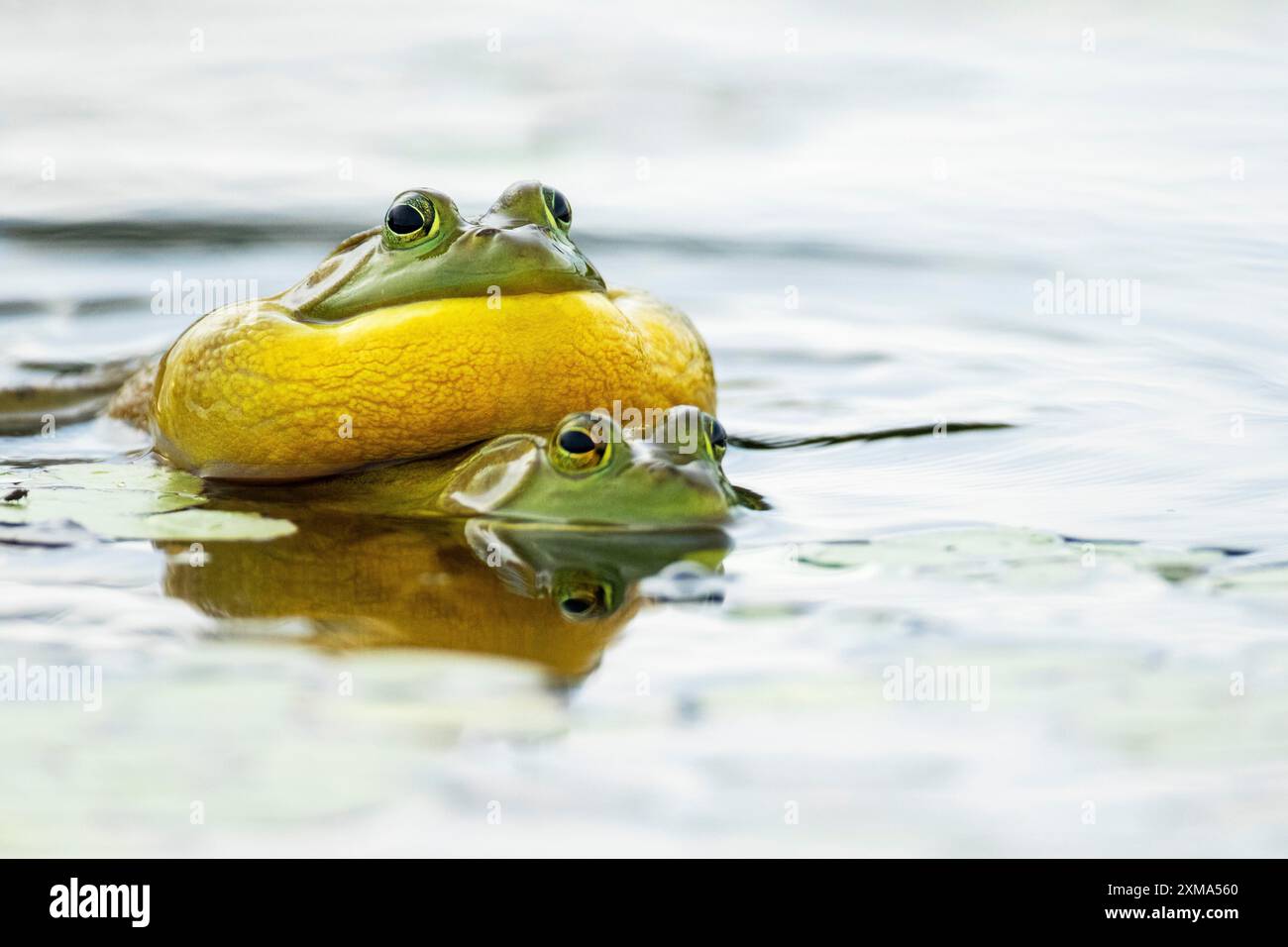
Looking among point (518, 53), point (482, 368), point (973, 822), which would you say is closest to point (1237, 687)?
point (973, 822)

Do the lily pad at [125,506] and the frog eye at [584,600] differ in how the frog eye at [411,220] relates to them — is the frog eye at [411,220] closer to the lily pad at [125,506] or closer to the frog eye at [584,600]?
the lily pad at [125,506]

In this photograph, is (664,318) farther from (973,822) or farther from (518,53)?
(518,53)

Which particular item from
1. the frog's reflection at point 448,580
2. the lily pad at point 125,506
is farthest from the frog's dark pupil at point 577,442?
the lily pad at point 125,506

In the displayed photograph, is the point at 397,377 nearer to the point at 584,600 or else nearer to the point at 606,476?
the point at 606,476

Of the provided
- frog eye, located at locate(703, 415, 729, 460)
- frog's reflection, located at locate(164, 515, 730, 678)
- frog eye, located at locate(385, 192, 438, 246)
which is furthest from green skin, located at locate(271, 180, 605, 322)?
frog's reflection, located at locate(164, 515, 730, 678)

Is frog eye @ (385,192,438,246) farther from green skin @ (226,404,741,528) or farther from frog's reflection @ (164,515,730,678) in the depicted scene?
frog's reflection @ (164,515,730,678)

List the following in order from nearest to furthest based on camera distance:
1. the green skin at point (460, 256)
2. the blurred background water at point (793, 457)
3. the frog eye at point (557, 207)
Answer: the blurred background water at point (793, 457) < the green skin at point (460, 256) < the frog eye at point (557, 207)
